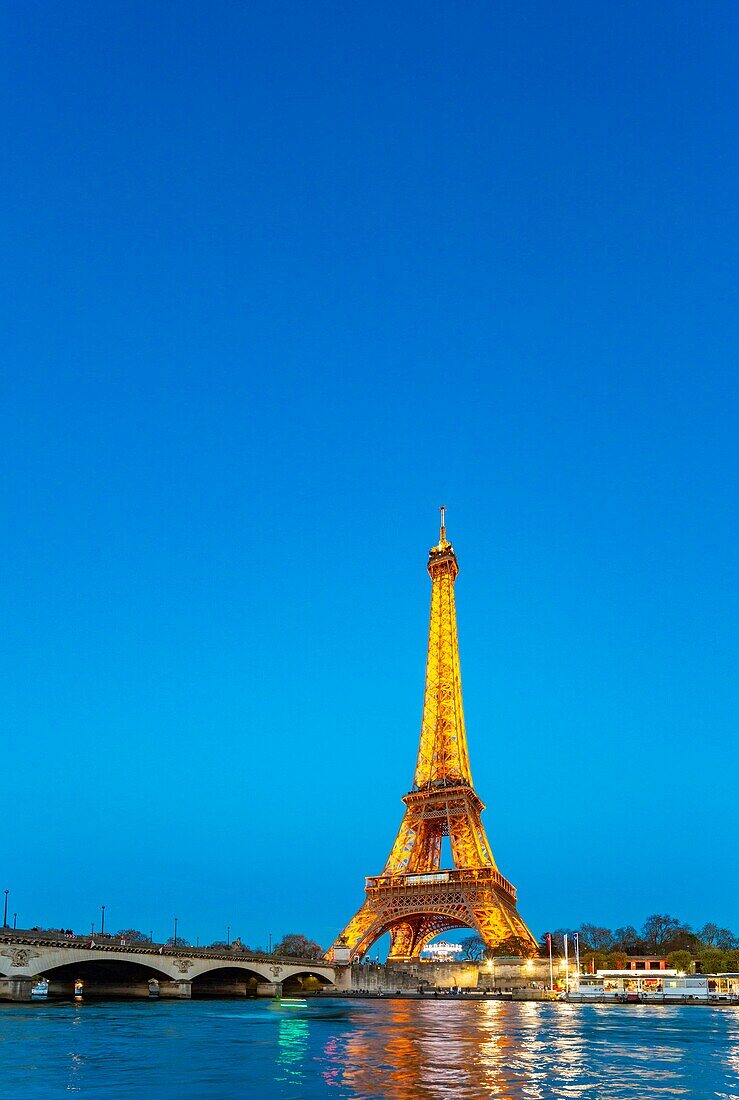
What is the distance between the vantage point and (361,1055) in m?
43.1

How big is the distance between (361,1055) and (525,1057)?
7.40 metres

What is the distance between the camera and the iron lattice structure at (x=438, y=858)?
11112 centimetres

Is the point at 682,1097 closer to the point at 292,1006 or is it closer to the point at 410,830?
the point at 292,1006

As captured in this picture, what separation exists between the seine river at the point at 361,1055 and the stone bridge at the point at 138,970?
351 cm

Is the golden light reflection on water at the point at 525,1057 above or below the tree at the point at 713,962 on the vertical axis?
above

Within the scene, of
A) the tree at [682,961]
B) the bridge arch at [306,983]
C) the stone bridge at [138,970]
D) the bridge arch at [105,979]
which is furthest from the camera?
the tree at [682,961]

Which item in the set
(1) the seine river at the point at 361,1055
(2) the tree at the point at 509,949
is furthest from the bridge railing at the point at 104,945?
(2) the tree at the point at 509,949

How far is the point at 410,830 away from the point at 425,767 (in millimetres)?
10762

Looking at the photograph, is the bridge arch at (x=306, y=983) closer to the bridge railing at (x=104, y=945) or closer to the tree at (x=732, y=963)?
the bridge railing at (x=104, y=945)

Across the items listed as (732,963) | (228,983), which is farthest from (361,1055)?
(732,963)

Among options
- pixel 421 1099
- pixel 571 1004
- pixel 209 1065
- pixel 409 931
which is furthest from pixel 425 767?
pixel 421 1099

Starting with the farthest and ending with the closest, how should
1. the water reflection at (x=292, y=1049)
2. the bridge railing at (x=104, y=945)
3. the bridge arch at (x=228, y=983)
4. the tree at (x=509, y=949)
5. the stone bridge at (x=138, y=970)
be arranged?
the tree at (x=509, y=949), the bridge arch at (x=228, y=983), the bridge railing at (x=104, y=945), the stone bridge at (x=138, y=970), the water reflection at (x=292, y=1049)

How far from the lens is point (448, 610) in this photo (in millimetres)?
145750

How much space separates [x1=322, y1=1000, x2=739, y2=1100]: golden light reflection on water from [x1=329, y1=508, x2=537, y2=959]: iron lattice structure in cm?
3532
